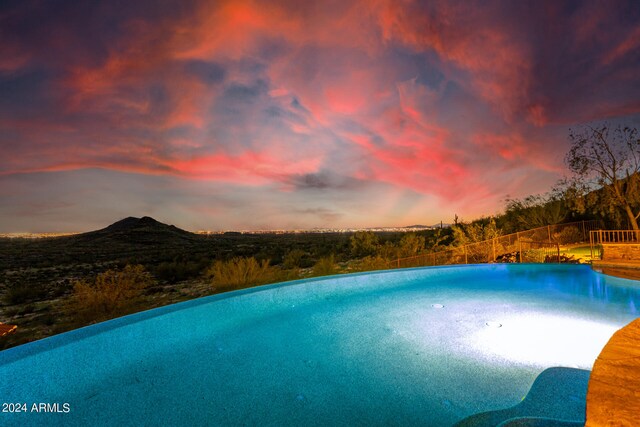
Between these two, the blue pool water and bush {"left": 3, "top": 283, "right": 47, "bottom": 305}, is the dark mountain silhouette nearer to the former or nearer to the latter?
bush {"left": 3, "top": 283, "right": 47, "bottom": 305}

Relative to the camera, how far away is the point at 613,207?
14.4 m

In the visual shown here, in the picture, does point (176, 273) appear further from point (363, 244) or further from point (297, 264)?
point (363, 244)

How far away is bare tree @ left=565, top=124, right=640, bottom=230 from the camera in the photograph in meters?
13.8

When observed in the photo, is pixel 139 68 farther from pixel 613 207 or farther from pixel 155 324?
pixel 613 207

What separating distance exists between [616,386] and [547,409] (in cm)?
66

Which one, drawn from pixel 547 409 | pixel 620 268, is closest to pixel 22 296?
pixel 547 409

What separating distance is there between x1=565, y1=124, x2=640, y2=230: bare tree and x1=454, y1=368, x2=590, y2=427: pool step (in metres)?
17.2

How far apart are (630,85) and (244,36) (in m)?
14.7

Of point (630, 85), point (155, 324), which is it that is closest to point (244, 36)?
point (155, 324)

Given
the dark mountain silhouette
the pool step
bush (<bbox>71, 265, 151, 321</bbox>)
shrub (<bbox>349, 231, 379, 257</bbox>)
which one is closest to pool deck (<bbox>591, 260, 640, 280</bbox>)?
the pool step

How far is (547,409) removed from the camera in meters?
2.10

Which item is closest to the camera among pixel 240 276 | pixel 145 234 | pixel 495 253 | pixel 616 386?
pixel 616 386

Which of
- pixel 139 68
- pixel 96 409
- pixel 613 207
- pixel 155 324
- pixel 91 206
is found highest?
pixel 139 68

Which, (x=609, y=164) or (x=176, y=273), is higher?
(x=609, y=164)
